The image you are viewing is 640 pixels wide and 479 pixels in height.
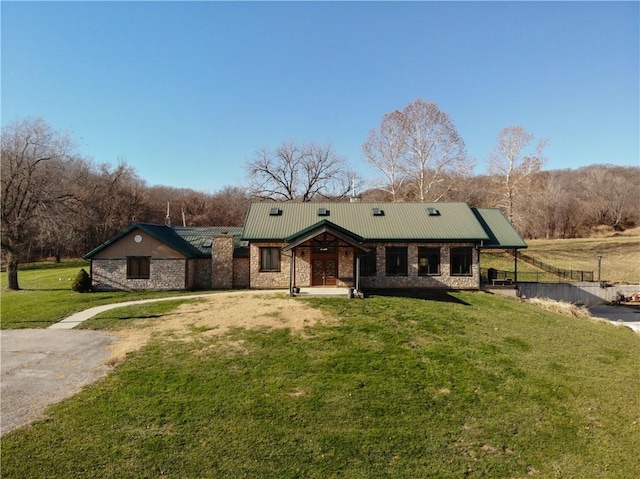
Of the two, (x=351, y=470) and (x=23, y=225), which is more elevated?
(x=23, y=225)

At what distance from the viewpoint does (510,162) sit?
128 feet

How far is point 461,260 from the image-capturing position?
23.7 metres

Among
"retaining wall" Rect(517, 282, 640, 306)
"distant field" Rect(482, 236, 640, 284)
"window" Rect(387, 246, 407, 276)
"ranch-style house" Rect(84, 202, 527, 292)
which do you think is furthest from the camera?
"distant field" Rect(482, 236, 640, 284)

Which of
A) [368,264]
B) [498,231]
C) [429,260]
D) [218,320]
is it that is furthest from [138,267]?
[498,231]

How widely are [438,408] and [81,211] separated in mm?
26658

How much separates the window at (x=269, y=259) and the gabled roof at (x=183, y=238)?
5.65 feet

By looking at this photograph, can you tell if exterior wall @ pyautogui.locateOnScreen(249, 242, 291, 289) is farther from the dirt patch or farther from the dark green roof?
the dirt patch

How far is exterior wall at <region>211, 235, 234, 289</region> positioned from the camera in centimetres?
2427

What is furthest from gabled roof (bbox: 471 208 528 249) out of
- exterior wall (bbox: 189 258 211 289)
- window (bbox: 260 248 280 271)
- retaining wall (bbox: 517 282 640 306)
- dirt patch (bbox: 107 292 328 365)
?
exterior wall (bbox: 189 258 211 289)

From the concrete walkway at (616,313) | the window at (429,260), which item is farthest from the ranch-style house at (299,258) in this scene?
the concrete walkway at (616,313)

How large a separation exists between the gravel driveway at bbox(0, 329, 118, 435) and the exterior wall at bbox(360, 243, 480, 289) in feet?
48.6

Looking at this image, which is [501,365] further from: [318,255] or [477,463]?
[318,255]

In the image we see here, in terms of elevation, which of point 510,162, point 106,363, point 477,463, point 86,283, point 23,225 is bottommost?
point 477,463

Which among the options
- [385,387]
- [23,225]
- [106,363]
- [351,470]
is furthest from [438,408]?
[23,225]
